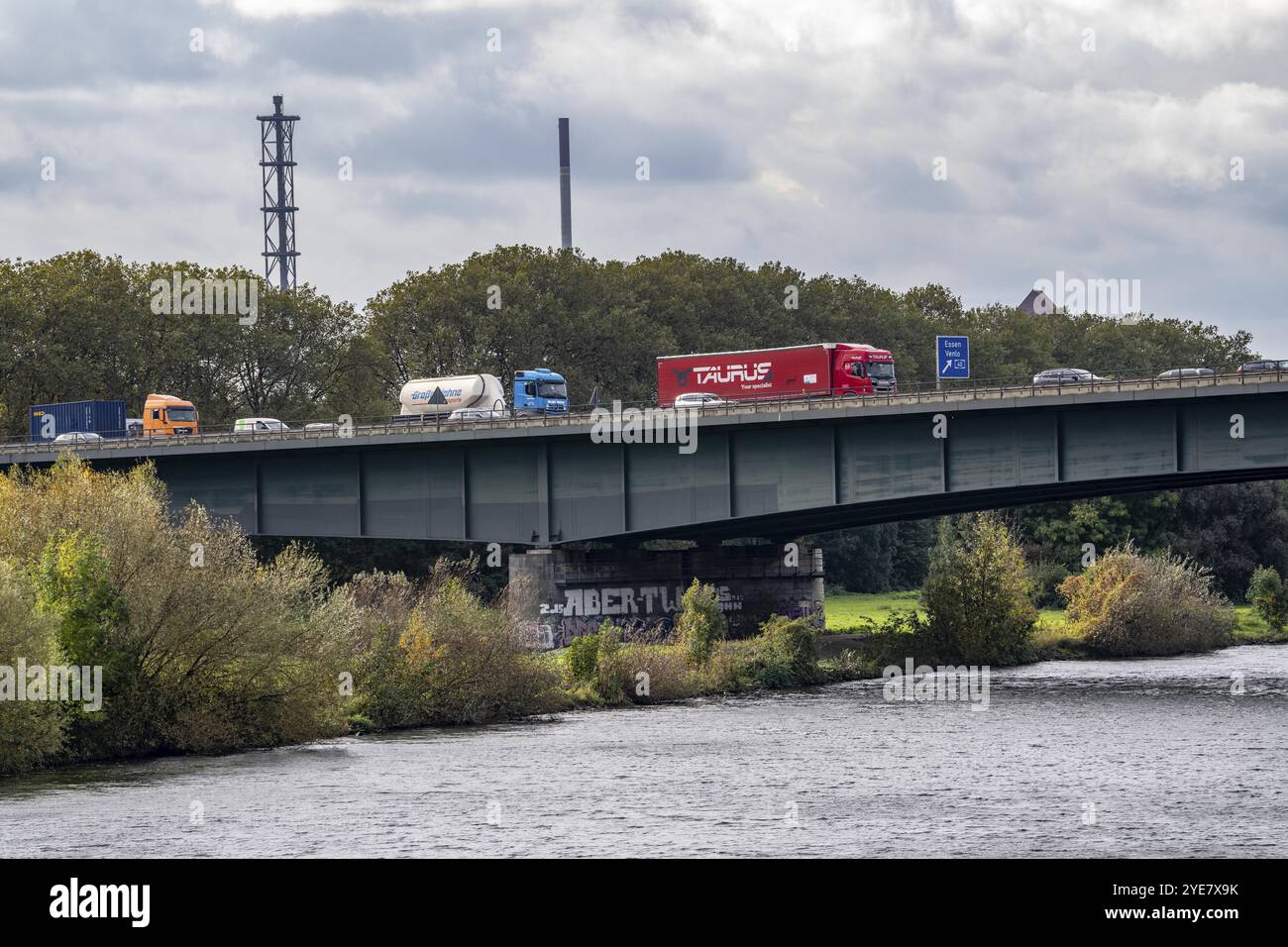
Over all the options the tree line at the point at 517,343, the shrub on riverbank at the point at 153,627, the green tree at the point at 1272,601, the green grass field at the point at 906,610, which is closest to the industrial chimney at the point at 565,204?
the tree line at the point at 517,343

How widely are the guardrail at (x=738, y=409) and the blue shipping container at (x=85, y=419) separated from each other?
233 cm

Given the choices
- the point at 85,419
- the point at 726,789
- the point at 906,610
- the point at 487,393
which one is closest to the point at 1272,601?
the point at 906,610

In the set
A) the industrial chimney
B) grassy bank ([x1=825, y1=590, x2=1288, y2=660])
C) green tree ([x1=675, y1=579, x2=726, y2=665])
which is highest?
the industrial chimney

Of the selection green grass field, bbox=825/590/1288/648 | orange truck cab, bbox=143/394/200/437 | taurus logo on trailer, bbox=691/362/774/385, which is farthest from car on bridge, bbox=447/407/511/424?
green grass field, bbox=825/590/1288/648

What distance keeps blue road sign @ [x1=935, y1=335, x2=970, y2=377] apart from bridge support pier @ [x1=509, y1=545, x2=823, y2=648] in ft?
38.8

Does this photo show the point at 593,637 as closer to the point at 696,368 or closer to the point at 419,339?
the point at 696,368

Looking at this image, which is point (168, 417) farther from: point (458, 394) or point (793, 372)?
point (793, 372)

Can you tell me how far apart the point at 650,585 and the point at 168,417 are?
1139 inches

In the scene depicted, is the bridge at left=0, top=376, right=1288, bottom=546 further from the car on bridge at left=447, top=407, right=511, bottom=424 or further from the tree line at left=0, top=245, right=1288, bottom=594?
the tree line at left=0, top=245, right=1288, bottom=594

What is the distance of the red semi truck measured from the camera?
262 feet

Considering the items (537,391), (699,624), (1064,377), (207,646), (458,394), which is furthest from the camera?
(458,394)

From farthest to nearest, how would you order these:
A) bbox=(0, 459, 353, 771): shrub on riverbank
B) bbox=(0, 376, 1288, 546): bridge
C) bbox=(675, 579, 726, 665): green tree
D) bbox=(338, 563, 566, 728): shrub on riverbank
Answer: bbox=(675, 579, 726, 665): green tree → bbox=(0, 376, 1288, 546): bridge → bbox=(338, 563, 566, 728): shrub on riverbank → bbox=(0, 459, 353, 771): shrub on riverbank

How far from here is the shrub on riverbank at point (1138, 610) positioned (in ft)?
273

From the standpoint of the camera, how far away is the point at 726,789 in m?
42.3
